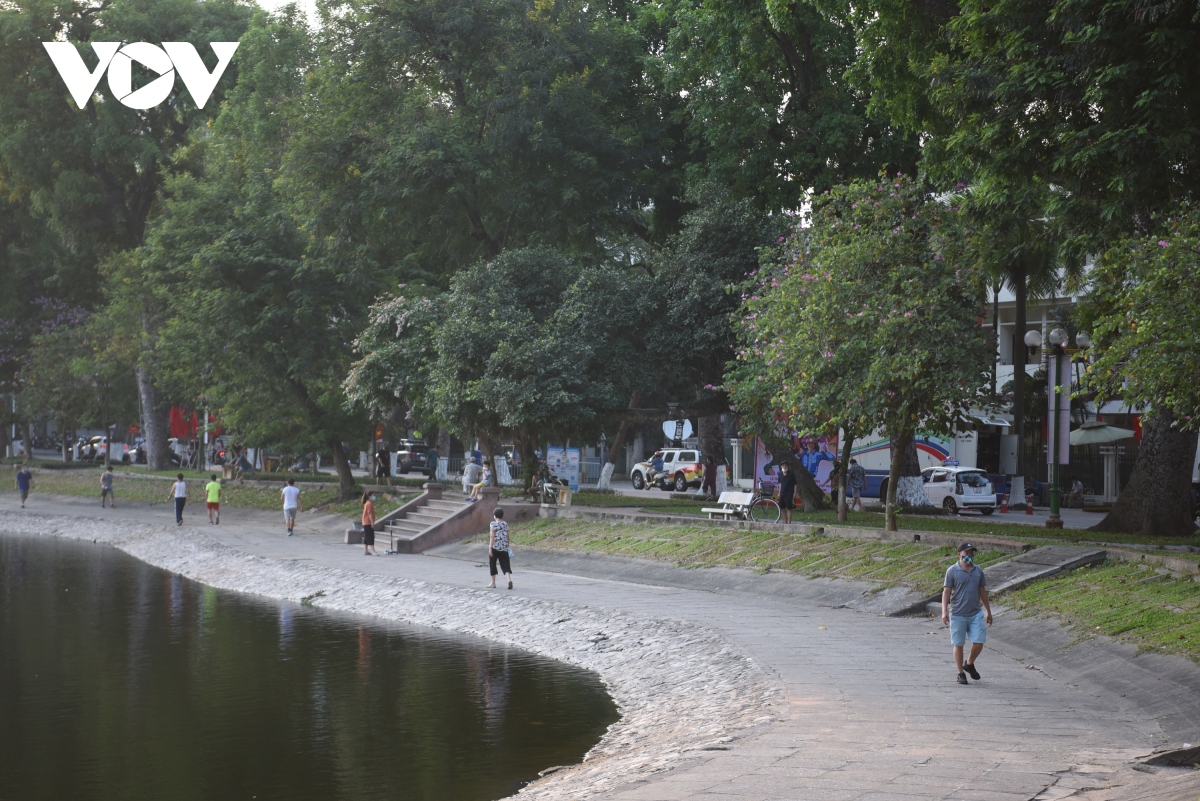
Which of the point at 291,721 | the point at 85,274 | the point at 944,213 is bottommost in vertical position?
the point at 291,721

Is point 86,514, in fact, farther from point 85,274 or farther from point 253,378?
point 85,274

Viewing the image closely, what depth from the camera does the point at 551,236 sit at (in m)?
35.5

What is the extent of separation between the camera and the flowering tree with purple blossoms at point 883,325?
20.7 meters

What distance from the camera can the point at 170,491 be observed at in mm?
45938

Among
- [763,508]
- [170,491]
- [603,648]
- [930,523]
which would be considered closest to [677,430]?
[170,491]

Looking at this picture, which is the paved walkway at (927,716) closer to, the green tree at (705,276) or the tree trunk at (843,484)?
the tree trunk at (843,484)

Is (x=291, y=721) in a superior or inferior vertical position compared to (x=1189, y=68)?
inferior

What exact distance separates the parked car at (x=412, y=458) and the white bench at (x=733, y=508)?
3034 cm

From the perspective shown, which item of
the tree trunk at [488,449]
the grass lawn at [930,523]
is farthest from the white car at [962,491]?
the tree trunk at [488,449]

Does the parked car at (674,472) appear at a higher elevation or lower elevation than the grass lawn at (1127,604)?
higher

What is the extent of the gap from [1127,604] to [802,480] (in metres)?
16.9

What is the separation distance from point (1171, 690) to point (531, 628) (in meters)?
10.2

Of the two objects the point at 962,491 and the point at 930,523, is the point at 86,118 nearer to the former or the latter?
the point at 962,491

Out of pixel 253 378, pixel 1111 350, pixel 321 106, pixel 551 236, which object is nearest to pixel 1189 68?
pixel 1111 350
